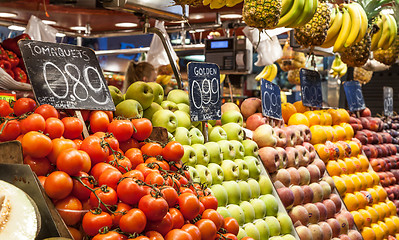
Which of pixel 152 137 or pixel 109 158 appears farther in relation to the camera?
pixel 152 137

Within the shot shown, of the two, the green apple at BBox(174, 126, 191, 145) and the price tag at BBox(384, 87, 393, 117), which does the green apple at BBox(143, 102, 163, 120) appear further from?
the price tag at BBox(384, 87, 393, 117)

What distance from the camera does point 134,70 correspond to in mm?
5320

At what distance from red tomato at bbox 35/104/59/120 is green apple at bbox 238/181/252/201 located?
1.30 metres

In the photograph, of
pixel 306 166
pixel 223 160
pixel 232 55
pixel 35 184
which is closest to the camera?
pixel 35 184

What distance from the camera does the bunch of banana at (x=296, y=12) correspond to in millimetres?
3186

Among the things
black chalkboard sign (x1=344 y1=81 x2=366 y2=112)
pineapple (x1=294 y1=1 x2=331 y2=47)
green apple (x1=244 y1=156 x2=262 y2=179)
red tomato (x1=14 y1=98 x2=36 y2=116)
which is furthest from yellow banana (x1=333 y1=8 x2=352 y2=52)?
red tomato (x1=14 y1=98 x2=36 y2=116)

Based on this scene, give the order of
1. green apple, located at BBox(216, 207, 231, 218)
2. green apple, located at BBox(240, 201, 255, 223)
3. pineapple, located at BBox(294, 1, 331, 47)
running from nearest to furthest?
green apple, located at BBox(216, 207, 231, 218)
green apple, located at BBox(240, 201, 255, 223)
pineapple, located at BBox(294, 1, 331, 47)

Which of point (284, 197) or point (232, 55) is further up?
point (232, 55)

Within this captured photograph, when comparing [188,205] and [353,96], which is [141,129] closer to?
[188,205]

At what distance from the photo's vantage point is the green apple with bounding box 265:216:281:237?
2.82 m

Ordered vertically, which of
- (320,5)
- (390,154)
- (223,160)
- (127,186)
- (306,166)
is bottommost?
(390,154)

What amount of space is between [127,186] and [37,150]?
14.1 inches

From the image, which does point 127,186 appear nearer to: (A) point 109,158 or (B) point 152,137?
(A) point 109,158

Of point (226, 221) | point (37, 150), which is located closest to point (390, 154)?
point (226, 221)
